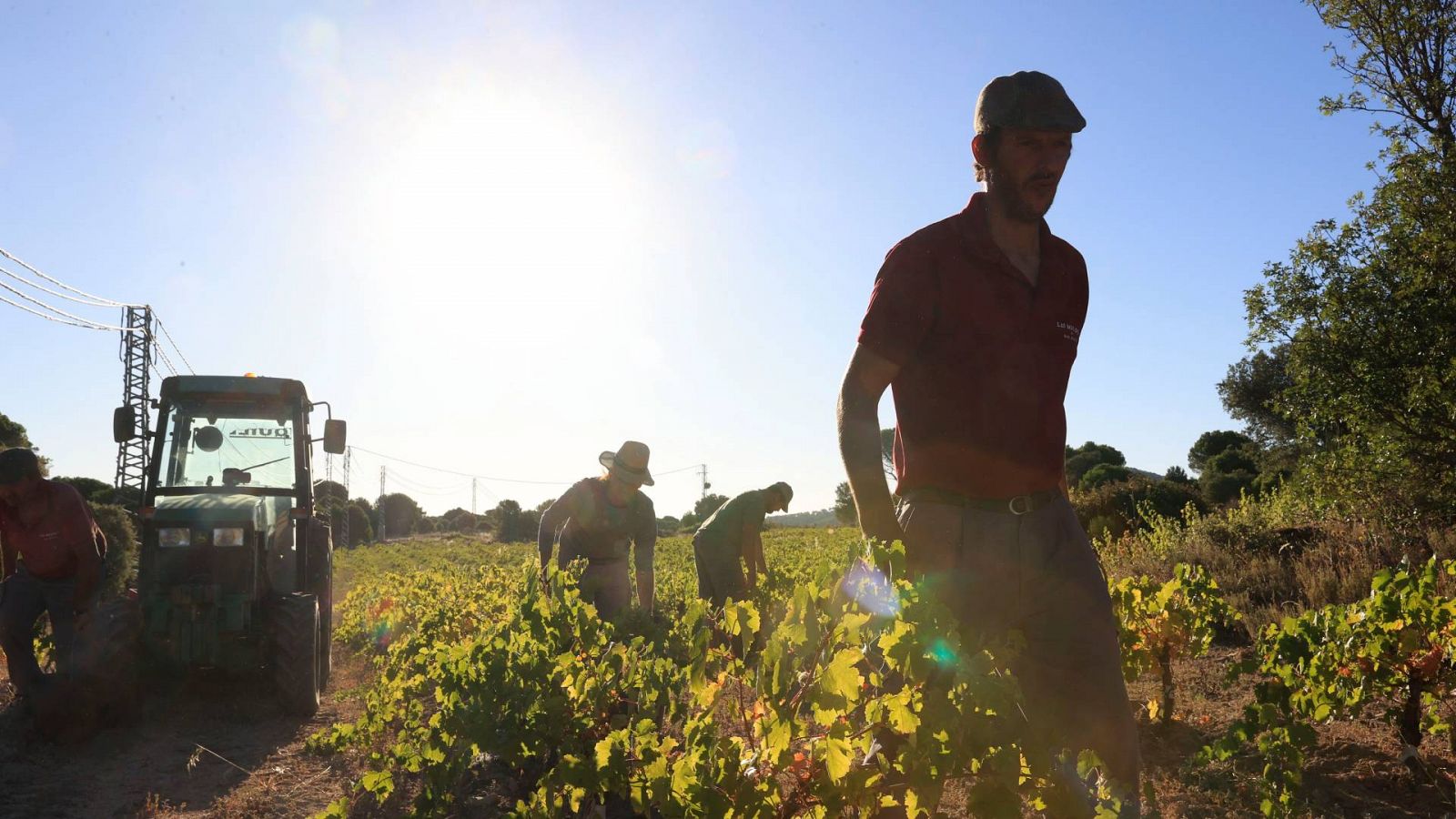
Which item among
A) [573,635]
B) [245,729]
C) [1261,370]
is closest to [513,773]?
[573,635]

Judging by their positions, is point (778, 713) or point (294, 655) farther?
point (294, 655)

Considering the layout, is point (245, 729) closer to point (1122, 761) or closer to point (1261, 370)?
Result: point (1122, 761)

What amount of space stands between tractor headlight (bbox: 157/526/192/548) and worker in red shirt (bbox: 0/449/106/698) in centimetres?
84

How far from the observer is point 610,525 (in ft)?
19.4

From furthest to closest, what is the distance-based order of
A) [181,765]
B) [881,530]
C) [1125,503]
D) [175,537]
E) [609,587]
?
[1125,503] < [175,537] < [609,587] < [181,765] < [881,530]

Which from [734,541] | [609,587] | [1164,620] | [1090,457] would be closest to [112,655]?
[609,587]

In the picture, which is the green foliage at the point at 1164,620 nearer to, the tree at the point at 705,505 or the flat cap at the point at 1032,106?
the flat cap at the point at 1032,106

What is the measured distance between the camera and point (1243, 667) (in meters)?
3.28

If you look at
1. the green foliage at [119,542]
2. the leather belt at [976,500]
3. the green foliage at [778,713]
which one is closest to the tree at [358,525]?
the green foliage at [119,542]

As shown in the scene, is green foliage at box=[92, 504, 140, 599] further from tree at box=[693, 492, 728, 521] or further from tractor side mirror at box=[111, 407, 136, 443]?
tree at box=[693, 492, 728, 521]

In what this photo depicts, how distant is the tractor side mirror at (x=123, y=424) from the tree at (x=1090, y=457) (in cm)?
3559

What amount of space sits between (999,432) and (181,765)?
16.4 feet

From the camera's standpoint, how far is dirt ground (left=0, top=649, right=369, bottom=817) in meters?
4.42

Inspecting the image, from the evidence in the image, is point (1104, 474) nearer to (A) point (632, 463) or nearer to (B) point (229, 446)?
(A) point (632, 463)
